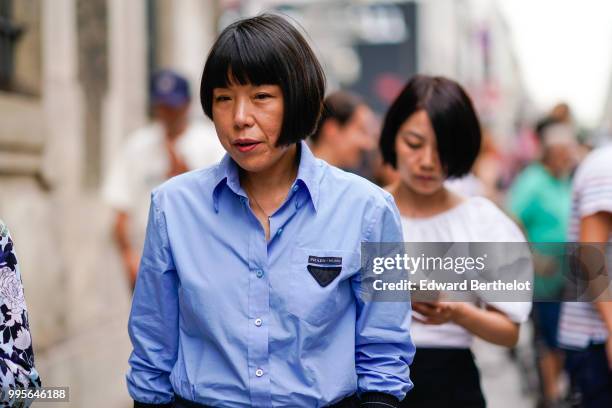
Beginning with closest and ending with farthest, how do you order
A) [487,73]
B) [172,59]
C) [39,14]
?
[39,14], [172,59], [487,73]

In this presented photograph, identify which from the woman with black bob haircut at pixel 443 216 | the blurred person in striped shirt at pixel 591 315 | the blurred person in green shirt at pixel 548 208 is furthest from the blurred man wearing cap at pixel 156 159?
the blurred person in striped shirt at pixel 591 315

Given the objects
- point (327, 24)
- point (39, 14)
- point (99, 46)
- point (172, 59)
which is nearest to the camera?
point (39, 14)

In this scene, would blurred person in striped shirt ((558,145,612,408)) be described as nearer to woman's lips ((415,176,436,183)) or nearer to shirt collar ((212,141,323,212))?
woman's lips ((415,176,436,183))

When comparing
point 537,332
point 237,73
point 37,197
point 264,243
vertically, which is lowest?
point 537,332

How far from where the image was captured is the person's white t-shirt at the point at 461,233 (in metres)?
3.60

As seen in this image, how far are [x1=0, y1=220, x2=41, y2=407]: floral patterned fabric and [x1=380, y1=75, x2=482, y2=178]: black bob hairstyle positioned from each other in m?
1.64

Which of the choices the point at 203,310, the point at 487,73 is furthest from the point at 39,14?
the point at 487,73

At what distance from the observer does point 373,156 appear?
9.70 metres

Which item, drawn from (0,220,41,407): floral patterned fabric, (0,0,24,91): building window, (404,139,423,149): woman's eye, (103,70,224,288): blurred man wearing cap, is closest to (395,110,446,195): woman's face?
(404,139,423,149): woman's eye

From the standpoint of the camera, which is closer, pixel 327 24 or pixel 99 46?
pixel 99 46

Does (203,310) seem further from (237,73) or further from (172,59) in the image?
(172,59)

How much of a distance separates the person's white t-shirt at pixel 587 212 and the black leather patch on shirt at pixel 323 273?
62.9 inches

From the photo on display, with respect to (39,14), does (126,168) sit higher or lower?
lower

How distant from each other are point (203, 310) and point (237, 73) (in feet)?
1.97
